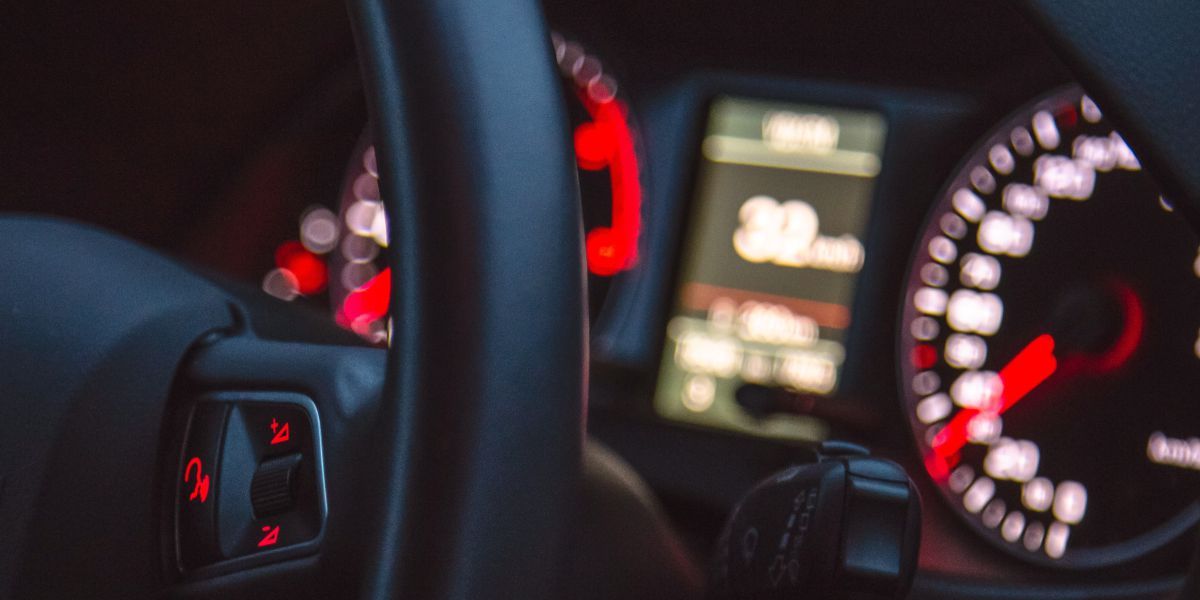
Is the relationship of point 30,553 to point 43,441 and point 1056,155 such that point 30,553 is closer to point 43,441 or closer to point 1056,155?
point 43,441

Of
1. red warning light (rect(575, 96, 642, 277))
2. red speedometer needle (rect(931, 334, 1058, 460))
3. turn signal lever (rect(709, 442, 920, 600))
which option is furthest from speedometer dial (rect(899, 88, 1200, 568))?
turn signal lever (rect(709, 442, 920, 600))

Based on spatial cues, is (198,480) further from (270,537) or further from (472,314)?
(472,314)

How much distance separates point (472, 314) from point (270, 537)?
0.15m

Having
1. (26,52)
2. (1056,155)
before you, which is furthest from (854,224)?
(26,52)

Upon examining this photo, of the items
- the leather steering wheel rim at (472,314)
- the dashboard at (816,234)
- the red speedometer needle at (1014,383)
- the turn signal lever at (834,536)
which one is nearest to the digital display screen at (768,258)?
the dashboard at (816,234)

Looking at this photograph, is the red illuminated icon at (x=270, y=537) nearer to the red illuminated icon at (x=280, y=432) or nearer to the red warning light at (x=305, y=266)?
the red illuminated icon at (x=280, y=432)

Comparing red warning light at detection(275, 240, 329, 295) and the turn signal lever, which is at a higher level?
the turn signal lever

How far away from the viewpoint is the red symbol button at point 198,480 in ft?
1.79

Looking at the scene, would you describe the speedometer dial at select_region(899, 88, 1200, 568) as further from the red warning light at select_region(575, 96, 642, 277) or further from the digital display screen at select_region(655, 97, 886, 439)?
the red warning light at select_region(575, 96, 642, 277)

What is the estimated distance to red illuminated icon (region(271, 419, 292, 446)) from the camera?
1.72 feet

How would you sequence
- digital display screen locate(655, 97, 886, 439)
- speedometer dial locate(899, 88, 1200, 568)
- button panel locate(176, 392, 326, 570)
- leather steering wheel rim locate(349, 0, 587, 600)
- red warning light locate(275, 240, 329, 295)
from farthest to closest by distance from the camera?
red warning light locate(275, 240, 329, 295), digital display screen locate(655, 97, 886, 439), speedometer dial locate(899, 88, 1200, 568), button panel locate(176, 392, 326, 570), leather steering wheel rim locate(349, 0, 587, 600)

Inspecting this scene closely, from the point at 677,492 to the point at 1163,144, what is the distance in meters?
0.99

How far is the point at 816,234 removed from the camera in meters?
1.53

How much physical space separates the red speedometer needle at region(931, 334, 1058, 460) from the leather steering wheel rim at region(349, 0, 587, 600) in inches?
41.5
